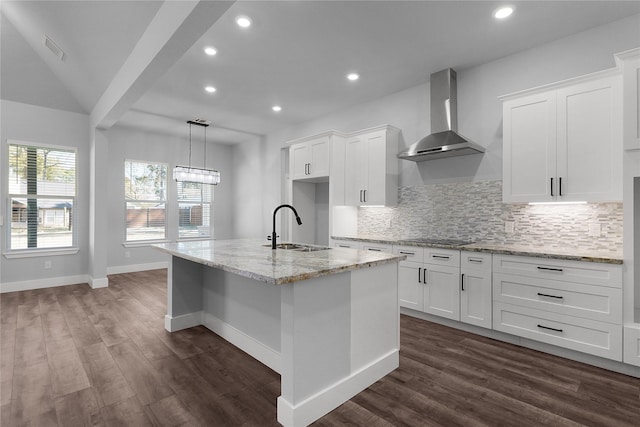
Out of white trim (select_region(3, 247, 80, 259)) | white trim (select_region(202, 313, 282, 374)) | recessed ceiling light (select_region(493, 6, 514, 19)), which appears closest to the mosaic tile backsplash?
recessed ceiling light (select_region(493, 6, 514, 19))

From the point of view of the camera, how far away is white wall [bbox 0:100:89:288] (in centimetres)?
480

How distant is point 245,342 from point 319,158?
2958 millimetres

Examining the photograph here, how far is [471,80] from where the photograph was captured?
12.3ft

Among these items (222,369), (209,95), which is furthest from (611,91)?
(209,95)

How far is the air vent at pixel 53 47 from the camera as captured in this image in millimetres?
3812

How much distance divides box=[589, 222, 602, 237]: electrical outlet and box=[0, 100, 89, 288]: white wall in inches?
278

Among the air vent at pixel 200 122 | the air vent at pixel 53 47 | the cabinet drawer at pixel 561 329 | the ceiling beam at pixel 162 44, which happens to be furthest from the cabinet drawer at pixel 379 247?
the air vent at pixel 53 47

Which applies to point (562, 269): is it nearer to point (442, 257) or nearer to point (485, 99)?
point (442, 257)

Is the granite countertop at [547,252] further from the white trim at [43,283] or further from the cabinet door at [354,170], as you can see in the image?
the white trim at [43,283]

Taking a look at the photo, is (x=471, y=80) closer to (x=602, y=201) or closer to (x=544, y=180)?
(x=544, y=180)

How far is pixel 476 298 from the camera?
3.12 m

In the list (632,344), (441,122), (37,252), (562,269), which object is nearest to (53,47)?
(37,252)

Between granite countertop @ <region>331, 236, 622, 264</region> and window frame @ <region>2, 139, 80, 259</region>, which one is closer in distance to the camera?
granite countertop @ <region>331, 236, 622, 264</region>

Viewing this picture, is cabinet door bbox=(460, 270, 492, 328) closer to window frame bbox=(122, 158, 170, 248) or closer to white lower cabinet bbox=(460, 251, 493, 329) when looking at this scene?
white lower cabinet bbox=(460, 251, 493, 329)
